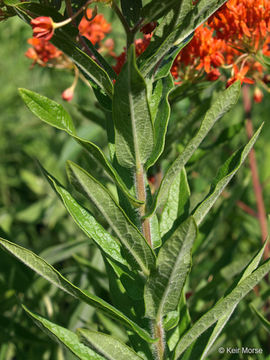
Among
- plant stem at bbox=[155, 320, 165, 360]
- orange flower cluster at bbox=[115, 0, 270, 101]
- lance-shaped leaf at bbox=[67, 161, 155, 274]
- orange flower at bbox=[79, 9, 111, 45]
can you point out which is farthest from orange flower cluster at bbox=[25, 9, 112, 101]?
plant stem at bbox=[155, 320, 165, 360]

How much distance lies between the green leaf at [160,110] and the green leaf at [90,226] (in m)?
0.15

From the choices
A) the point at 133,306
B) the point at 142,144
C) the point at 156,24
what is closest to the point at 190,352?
the point at 133,306

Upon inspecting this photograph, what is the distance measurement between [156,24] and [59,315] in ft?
3.41

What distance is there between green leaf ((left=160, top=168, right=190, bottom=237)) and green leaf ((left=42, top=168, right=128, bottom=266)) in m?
0.11

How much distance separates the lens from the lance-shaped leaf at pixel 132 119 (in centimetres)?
67

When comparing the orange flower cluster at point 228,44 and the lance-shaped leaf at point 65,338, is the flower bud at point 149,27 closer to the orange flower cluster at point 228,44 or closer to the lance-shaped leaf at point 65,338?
the orange flower cluster at point 228,44

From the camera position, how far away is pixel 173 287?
0.78m

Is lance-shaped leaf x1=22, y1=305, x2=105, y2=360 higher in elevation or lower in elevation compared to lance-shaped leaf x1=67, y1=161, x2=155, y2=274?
lower

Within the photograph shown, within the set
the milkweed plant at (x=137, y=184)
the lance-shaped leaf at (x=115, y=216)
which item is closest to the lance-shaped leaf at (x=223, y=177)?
the milkweed plant at (x=137, y=184)

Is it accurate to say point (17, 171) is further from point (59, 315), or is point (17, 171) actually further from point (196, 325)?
point (196, 325)

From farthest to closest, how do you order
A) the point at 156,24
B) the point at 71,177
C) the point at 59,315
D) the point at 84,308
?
the point at 59,315 → the point at 84,308 → the point at 156,24 → the point at 71,177

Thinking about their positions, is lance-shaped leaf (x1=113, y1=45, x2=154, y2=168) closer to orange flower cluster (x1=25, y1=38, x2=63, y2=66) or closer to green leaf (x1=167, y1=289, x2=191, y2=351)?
green leaf (x1=167, y1=289, x2=191, y2=351)

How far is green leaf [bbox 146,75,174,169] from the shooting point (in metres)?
0.77

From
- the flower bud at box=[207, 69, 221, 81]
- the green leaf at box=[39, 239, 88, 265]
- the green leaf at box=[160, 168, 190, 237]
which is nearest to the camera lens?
the green leaf at box=[160, 168, 190, 237]
